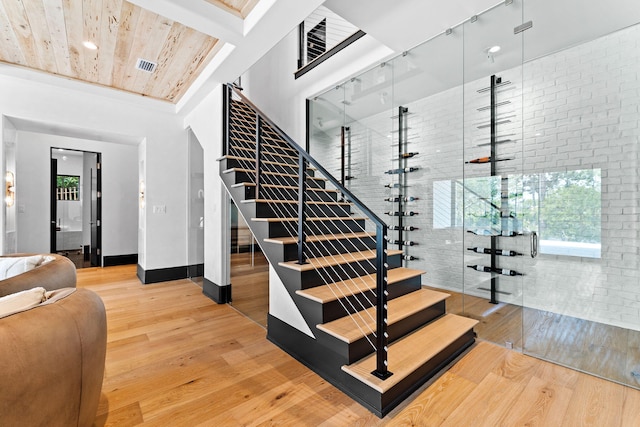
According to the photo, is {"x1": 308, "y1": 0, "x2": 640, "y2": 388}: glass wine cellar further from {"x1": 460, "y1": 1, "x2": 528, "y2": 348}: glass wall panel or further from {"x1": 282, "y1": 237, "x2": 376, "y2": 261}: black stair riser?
{"x1": 282, "y1": 237, "x2": 376, "y2": 261}: black stair riser

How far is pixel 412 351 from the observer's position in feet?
6.76

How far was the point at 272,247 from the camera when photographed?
2.61 meters

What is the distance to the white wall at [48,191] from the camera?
557 centimetres

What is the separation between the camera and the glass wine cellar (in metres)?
2.35

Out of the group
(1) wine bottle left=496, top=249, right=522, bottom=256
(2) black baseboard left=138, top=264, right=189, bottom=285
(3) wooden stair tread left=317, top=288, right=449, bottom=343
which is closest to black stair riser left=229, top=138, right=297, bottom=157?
(2) black baseboard left=138, top=264, right=189, bottom=285

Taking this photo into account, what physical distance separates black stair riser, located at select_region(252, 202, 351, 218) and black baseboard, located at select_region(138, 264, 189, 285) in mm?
2764

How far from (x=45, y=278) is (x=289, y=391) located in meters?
1.85

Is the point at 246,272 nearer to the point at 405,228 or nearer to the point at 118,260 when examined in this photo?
the point at 405,228

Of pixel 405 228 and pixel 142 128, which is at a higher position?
pixel 142 128

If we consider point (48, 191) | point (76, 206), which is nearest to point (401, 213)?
point (48, 191)

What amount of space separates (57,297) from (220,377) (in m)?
1.24

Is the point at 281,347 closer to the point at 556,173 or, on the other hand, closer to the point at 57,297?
the point at 57,297

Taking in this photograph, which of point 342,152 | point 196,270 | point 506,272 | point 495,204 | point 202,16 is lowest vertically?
point 196,270

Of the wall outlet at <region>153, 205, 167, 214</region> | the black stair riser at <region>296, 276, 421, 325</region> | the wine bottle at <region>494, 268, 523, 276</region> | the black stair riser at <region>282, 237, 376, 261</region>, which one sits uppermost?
the wall outlet at <region>153, 205, 167, 214</region>
